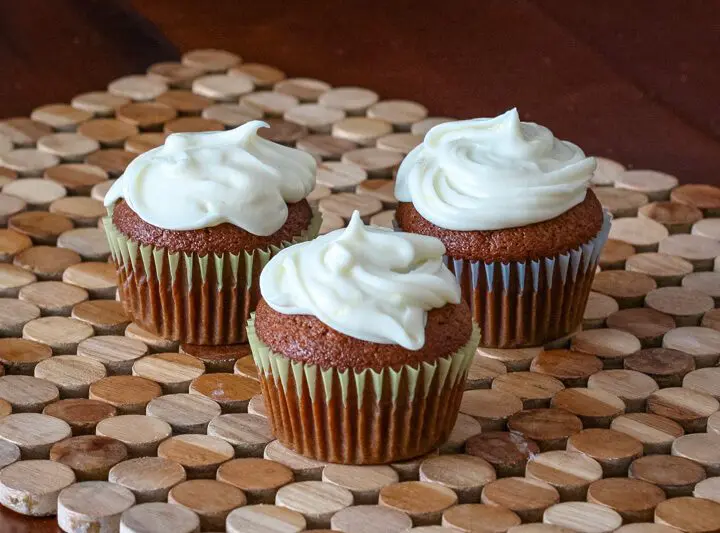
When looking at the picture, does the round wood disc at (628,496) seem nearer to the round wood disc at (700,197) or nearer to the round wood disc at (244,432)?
the round wood disc at (244,432)

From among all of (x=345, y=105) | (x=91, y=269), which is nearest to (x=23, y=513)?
(x=91, y=269)

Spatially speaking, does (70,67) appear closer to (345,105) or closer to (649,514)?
(345,105)

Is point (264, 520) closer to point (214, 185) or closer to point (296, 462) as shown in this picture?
point (296, 462)

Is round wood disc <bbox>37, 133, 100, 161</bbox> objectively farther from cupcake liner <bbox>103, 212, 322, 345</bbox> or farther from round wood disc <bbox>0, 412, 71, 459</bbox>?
round wood disc <bbox>0, 412, 71, 459</bbox>

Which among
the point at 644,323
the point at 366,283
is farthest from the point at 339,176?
the point at 366,283

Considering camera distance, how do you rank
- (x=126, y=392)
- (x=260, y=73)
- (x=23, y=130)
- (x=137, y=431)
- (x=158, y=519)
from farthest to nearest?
(x=260, y=73), (x=23, y=130), (x=126, y=392), (x=137, y=431), (x=158, y=519)

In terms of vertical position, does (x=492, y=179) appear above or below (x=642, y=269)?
above

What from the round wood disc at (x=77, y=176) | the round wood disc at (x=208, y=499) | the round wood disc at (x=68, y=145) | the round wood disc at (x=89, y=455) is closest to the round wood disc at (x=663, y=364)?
the round wood disc at (x=208, y=499)
